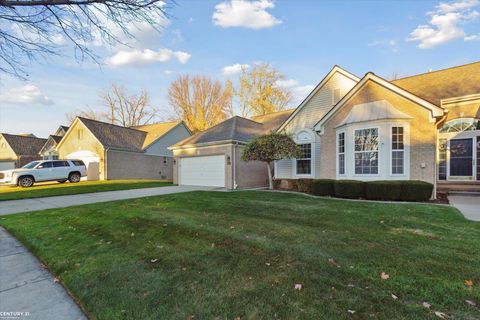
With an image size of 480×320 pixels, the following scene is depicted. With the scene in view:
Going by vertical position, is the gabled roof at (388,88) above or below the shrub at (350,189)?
above

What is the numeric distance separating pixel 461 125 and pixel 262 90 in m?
23.2

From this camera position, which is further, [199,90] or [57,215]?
[199,90]

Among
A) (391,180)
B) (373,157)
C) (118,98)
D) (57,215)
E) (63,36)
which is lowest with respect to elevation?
(57,215)

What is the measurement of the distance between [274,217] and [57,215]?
675 centimetres

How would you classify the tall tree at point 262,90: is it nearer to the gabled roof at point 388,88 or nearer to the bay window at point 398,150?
the gabled roof at point 388,88

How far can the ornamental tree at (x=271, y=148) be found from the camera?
12.8 m

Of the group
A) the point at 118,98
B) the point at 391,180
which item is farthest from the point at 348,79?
the point at 118,98

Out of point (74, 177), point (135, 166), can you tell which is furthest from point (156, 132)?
point (74, 177)

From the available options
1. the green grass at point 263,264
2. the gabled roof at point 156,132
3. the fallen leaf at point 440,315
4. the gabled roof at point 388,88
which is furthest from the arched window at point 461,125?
the gabled roof at point 156,132

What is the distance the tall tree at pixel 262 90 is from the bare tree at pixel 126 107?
17.5 meters

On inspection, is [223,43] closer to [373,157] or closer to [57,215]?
[373,157]

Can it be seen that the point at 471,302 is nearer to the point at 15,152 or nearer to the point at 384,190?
the point at 384,190

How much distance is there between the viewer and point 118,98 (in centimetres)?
3916

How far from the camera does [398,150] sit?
10.2 m
